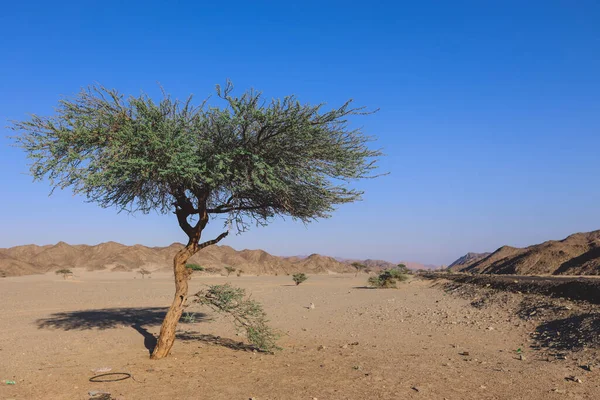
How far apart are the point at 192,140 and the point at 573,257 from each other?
58857 millimetres

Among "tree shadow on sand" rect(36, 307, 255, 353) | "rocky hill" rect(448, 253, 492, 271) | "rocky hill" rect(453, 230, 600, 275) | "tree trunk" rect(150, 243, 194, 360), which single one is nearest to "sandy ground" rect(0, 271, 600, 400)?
"tree shadow on sand" rect(36, 307, 255, 353)

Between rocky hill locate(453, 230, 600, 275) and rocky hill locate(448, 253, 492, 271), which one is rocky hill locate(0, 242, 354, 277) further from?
rocky hill locate(453, 230, 600, 275)

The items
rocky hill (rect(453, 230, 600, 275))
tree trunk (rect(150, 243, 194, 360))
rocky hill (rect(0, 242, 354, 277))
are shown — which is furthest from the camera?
rocky hill (rect(0, 242, 354, 277))

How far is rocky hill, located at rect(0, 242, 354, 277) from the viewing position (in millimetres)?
83500

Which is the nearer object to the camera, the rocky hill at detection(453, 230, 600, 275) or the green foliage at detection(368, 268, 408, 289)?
the green foliage at detection(368, 268, 408, 289)

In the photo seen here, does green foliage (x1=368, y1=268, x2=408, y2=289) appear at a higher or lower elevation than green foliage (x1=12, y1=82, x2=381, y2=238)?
lower

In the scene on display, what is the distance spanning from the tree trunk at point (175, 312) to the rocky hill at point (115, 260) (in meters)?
71.5

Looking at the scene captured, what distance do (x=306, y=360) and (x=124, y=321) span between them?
29.5ft

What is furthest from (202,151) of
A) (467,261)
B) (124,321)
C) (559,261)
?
(467,261)

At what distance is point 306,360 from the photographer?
35.2 ft

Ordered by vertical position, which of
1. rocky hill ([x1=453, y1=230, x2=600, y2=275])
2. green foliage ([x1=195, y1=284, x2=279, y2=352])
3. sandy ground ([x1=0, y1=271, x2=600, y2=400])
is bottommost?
sandy ground ([x1=0, y1=271, x2=600, y2=400])

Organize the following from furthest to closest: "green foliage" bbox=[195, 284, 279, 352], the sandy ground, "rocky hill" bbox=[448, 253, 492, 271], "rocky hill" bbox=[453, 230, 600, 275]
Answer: "rocky hill" bbox=[448, 253, 492, 271]
"rocky hill" bbox=[453, 230, 600, 275]
"green foliage" bbox=[195, 284, 279, 352]
the sandy ground

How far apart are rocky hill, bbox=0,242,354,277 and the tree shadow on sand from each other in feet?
203

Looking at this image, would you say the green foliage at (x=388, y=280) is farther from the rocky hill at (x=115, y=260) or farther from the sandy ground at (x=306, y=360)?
the rocky hill at (x=115, y=260)
